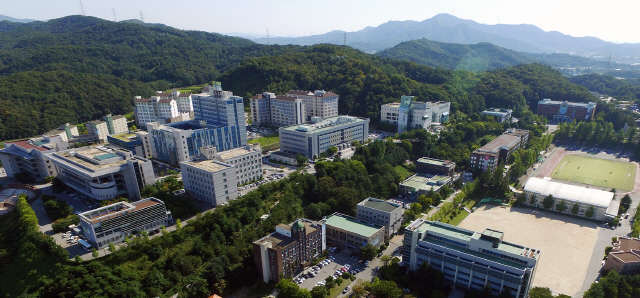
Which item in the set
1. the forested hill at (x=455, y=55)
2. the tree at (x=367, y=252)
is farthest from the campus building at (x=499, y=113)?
the forested hill at (x=455, y=55)

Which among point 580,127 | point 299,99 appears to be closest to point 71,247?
point 299,99

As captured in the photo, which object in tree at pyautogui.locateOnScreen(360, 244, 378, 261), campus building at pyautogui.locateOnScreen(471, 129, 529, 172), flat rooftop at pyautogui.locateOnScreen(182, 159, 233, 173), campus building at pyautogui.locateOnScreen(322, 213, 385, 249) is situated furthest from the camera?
campus building at pyautogui.locateOnScreen(471, 129, 529, 172)

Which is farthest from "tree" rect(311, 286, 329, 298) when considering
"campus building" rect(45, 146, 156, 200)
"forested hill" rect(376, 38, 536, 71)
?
"forested hill" rect(376, 38, 536, 71)

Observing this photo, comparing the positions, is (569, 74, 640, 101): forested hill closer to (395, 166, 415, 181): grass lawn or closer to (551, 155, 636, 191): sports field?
(551, 155, 636, 191): sports field

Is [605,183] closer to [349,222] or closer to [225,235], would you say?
[349,222]

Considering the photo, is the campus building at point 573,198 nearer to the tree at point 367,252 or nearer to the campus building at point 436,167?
the campus building at point 436,167
